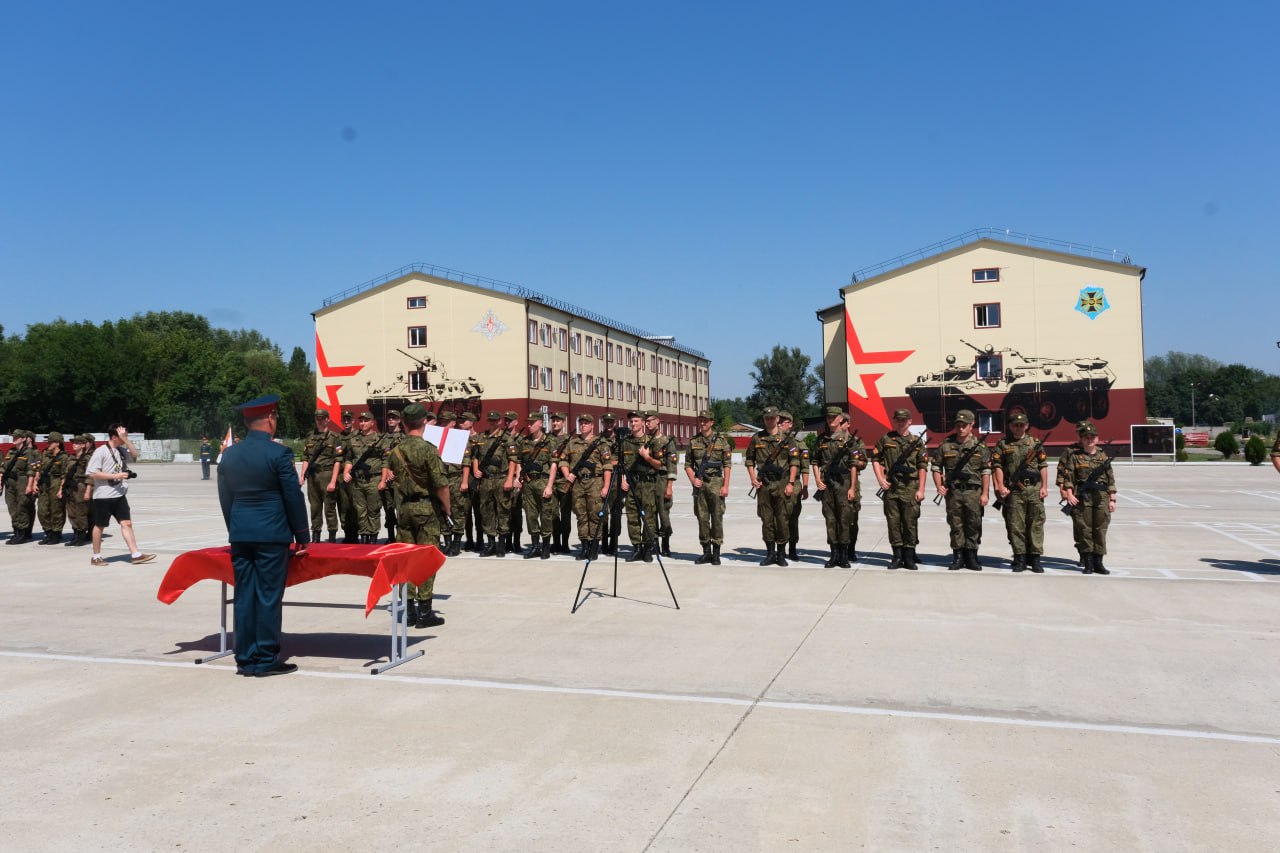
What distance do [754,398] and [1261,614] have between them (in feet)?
325

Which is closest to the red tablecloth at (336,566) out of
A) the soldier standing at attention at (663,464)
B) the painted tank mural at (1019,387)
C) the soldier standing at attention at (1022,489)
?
the soldier standing at attention at (663,464)

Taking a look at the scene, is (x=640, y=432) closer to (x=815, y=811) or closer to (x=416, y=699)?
(x=416, y=699)

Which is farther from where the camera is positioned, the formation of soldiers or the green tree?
the green tree

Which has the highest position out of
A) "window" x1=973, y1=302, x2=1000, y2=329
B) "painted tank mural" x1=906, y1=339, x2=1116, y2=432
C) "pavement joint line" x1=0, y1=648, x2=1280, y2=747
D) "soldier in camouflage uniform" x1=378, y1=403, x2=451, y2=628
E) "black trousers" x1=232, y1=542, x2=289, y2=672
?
"window" x1=973, y1=302, x2=1000, y2=329

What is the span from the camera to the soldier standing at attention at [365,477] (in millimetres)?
12914

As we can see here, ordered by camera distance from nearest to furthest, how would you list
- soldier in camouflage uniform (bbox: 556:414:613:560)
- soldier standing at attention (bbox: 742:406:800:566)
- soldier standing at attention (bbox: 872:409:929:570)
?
soldier standing at attention (bbox: 872:409:929:570) → soldier standing at attention (bbox: 742:406:800:566) → soldier in camouflage uniform (bbox: 556:414:613:560)

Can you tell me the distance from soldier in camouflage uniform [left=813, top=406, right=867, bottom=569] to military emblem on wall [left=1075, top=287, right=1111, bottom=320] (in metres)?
43.0

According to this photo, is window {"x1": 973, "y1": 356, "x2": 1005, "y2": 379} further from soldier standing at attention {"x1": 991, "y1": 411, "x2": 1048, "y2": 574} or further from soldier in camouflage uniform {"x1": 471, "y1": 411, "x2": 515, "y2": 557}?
soldier in camouflage uniform {"x1": 471, "y1": 411, "x2": 515, "y2": 557}

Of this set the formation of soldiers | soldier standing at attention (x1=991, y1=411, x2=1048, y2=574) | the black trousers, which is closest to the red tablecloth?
the black trousers

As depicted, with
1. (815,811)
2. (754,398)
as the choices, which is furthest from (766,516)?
(754,398)

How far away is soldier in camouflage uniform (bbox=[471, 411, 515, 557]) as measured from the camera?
12469 millimetres

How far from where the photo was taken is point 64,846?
3.63 m

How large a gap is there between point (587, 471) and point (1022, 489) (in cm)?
521

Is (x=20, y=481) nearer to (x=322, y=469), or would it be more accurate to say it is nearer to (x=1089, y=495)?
(x=322, y=469)
